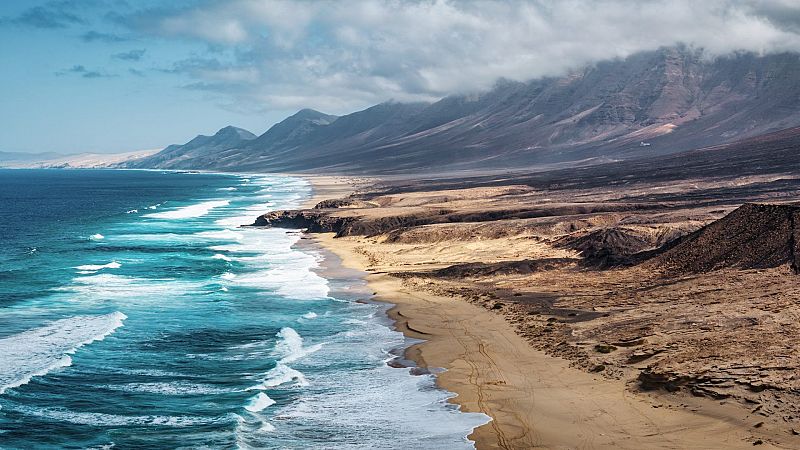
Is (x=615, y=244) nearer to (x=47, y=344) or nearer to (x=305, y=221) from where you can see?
(x=47, y=344)

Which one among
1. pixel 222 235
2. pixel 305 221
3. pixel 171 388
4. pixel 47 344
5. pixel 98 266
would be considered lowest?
pixel 171 388

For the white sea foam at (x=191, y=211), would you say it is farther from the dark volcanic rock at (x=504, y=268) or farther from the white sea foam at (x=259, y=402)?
the white sea foam at (x=259, y=402)

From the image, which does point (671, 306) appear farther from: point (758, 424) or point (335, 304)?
point (335, 304)

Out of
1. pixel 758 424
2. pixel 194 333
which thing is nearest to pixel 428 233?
pixel 194 333

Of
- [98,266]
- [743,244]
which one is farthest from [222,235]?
[743,244]

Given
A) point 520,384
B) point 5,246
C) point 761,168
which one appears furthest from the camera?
point 761,168
